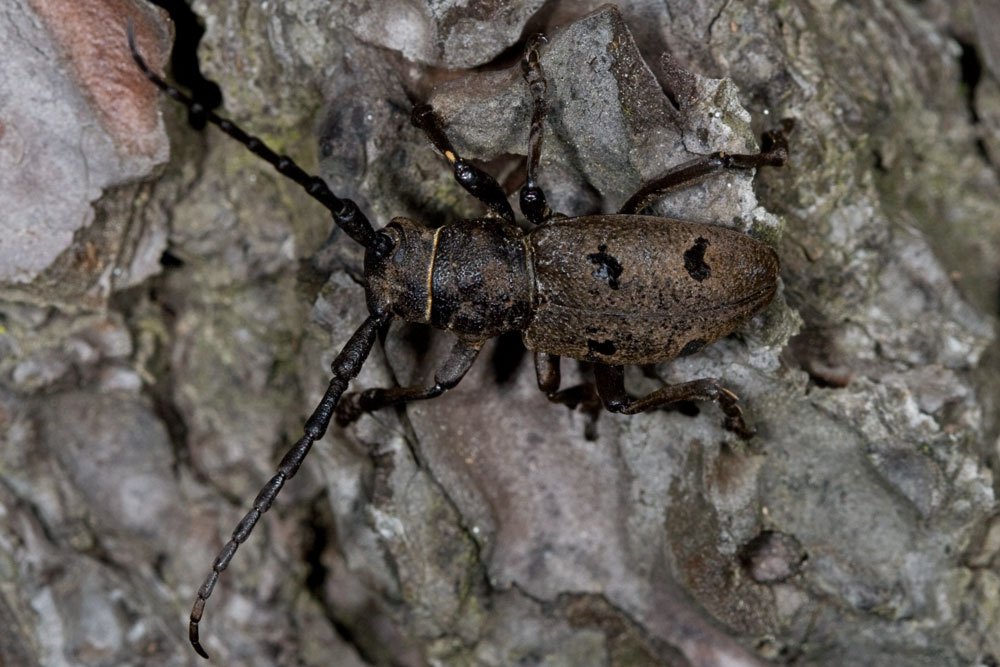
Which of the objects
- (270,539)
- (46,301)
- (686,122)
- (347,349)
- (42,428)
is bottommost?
(270,539)

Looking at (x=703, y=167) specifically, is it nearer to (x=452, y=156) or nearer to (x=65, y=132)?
(x=452, y=156)

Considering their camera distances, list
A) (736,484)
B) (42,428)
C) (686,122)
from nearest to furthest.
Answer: (686,122)
(736,484)
(42,428)

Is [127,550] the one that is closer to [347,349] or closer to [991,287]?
[347,349]

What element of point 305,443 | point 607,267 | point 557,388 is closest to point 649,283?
point 607,267

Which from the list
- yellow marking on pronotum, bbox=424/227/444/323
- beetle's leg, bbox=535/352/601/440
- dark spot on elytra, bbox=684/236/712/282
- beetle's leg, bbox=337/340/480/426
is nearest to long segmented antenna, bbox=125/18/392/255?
yellow marking on pronotum, bbox=424/227/444/323

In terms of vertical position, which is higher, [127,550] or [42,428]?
[42,428]


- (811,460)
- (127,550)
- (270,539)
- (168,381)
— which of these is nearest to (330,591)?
(270,539)
